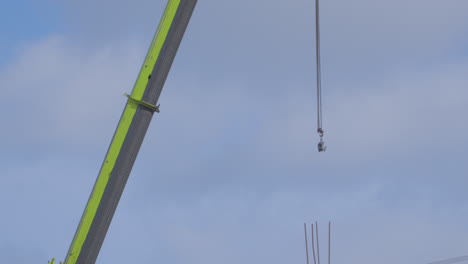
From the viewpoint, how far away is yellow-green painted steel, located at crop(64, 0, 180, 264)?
2052 centimetres

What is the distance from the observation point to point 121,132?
2112 centimetres

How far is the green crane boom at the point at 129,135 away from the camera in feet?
67.4

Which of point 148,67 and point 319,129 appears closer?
point 148,67

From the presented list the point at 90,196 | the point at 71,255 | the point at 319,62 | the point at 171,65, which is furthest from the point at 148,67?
the point at 319,62

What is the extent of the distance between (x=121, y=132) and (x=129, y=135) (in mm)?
212

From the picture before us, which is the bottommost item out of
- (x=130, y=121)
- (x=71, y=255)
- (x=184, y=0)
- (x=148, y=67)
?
(x=71, y=255)

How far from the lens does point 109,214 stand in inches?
816

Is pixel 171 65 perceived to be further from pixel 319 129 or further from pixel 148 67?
pixel 319 129

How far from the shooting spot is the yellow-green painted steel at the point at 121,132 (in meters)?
20.5

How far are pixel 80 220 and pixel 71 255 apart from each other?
33.1 inches

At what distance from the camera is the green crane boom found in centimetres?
2053

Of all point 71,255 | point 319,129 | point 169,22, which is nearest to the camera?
point 71,255

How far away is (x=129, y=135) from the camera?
69.2 ft

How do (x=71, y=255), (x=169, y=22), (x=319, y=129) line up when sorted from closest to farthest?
1. (x=71, y=255)
2. (x=169, y=22)
3. (x=319, y=129)
